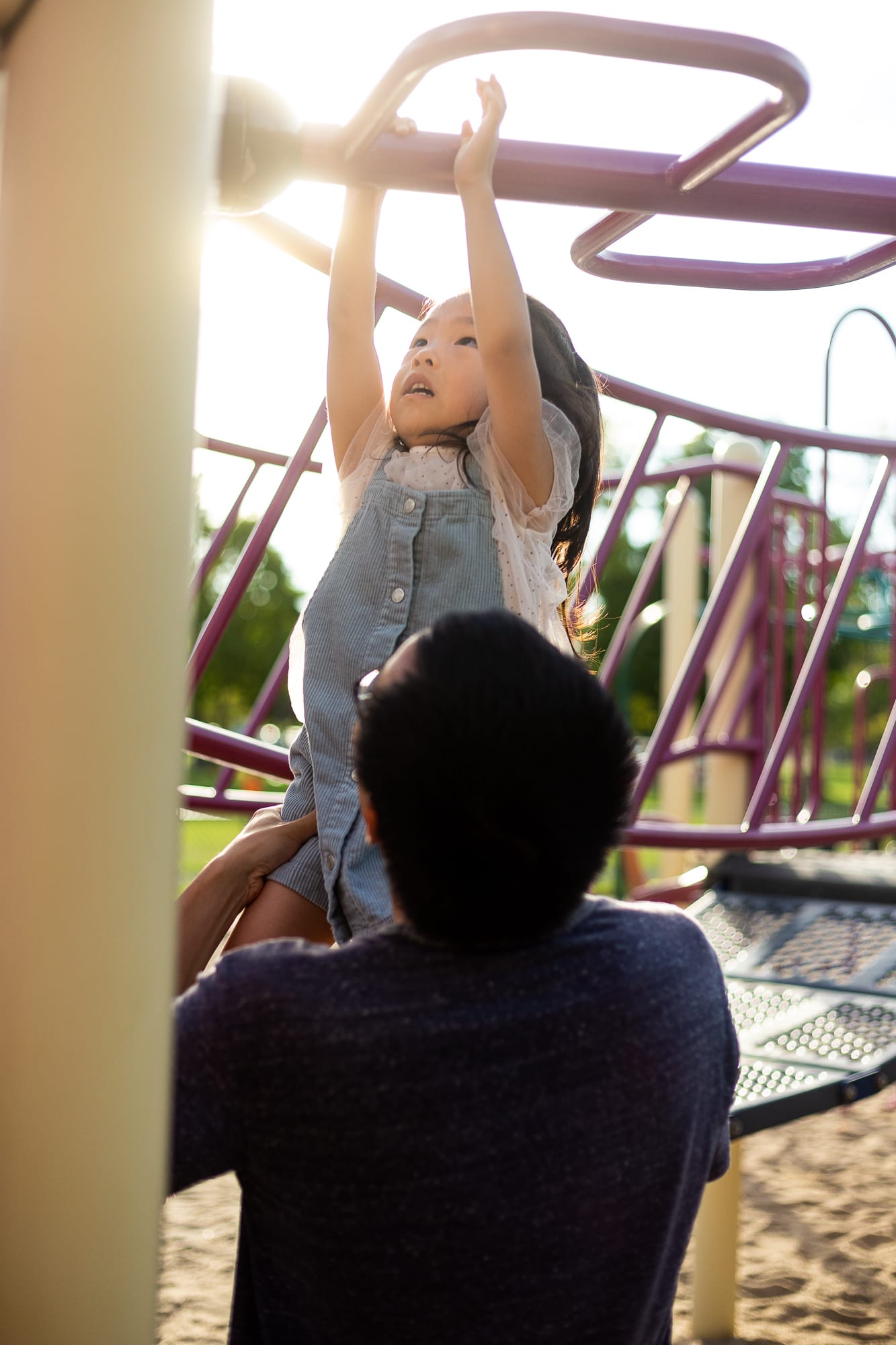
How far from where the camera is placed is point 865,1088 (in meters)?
1.64

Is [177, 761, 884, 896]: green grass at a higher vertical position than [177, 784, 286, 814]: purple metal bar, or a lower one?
lower

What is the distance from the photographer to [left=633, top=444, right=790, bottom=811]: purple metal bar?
2.41 metres

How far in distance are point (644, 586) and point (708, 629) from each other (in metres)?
1.18

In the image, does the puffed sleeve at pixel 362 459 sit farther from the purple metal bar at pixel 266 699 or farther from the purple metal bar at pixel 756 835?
the purple metal bar at pixel 266 699

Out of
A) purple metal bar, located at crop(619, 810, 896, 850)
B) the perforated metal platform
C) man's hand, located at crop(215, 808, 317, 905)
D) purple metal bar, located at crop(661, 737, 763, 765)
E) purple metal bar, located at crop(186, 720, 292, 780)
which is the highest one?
purple metal bar, located at crop(186, 720, 292, 780)

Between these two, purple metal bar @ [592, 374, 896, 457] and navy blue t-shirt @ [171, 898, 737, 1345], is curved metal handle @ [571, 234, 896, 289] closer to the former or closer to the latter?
navy blue t-shirt @ [171, 898, 737, 1345]

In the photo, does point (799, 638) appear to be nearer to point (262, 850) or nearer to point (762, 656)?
point (762, 656)

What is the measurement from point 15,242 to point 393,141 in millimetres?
455

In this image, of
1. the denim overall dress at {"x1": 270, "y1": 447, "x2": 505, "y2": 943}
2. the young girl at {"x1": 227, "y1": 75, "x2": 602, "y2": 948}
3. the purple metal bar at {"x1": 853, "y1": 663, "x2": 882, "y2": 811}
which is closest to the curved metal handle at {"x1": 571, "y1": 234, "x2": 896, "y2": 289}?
the young girl at {"x1": 227, "y1": 75, "x2": 602, "y2": 948}

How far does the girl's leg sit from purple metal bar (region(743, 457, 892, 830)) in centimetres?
146

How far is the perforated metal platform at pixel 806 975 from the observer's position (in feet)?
5.33

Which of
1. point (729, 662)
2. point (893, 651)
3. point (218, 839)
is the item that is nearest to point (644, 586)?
point (729, 662)

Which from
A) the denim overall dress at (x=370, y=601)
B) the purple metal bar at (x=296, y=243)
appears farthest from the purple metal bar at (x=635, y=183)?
the purple metal bar at (x=296, y=243)

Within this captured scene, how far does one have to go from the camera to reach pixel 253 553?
7.30 ft
